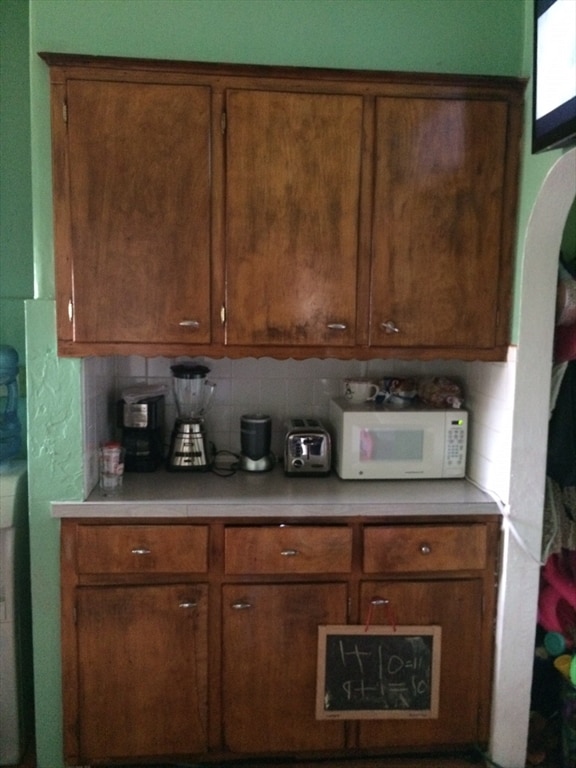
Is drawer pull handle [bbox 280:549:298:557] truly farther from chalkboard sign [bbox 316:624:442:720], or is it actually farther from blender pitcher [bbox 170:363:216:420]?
blender pitcher [bbox 170:363:216:420]

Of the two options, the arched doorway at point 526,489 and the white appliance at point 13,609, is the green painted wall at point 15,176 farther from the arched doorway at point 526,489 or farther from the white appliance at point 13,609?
the arched doorway at point 526,489

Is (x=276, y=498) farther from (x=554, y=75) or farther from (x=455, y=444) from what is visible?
(x=554, y=75)

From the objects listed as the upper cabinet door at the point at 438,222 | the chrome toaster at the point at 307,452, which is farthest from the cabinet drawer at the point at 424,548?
the upper cabinet door at the point at 438,222

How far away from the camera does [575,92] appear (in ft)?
5.05

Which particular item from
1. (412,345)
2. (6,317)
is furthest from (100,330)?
(412,345)

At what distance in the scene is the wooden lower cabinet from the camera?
2025mm

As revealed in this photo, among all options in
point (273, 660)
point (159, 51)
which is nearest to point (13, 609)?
point (273, 660)

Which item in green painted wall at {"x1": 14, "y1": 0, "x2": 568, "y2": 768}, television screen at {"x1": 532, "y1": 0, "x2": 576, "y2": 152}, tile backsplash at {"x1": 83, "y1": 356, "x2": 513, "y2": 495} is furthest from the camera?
tile backsplash at {"x1": 83, "y1": 356, "x2": 513, "y2": 495}

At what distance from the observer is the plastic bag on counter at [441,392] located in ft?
7.93

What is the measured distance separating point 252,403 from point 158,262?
801 mm

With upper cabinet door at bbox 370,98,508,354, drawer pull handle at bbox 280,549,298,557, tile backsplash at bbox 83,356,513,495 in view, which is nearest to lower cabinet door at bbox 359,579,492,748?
drawer pull handle at bbox 280,549,298,557

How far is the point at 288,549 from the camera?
2049 millimetres

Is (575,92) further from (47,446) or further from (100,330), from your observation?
(47,446)

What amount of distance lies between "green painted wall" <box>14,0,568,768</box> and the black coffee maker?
0.35 metres
